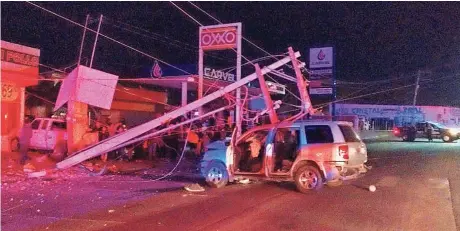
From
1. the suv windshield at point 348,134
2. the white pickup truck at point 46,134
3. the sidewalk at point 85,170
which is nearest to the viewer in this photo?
the suv windshield at point 348,134

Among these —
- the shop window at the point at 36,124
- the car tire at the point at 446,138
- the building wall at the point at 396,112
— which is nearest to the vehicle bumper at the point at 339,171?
the shop window at the point at 36,124

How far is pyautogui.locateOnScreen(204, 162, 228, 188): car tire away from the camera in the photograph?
14.0 metres

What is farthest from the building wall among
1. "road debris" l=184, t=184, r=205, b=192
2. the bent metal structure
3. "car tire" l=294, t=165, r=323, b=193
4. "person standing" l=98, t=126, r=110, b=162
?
"road debris" l=184, t=184, r=205, b=192

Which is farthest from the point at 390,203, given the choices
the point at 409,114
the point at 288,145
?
the point at 409,114

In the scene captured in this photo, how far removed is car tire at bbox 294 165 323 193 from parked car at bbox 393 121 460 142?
28406mm

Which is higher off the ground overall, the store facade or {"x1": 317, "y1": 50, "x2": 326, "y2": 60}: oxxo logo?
{"x1": 317, "y1": 50, "x2": 326, "y2": 60}: oxxo logo

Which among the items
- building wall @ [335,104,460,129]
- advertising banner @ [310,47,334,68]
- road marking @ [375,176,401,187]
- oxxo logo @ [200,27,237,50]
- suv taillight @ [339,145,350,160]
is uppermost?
advertising banner @ [310,47,334,68]

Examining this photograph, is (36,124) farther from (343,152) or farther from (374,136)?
(374,136)

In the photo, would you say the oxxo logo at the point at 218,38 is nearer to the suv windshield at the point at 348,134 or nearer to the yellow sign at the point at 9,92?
the yellow sign at the point at 9,92

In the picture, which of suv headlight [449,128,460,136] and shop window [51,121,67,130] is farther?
suv headlight [449,128,460,136]

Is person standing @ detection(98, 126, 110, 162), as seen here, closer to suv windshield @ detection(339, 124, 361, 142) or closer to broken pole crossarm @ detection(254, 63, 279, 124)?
broken pole crossarm @ detection(254, 63, 279, 124)

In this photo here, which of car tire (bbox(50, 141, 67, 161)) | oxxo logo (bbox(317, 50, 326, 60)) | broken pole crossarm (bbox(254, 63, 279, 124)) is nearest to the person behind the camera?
broken pole crossarm (bbox(254, 63, 279, 124))

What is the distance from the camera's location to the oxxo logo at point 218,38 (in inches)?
890

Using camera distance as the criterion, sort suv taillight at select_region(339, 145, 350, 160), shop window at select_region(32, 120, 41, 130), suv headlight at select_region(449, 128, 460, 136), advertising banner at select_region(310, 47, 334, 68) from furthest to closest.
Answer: advertising banner at select_region(310, 47, 334, 68) → suv headlight at select_region(449, 128, 460, 136) → shop window at select_region(32, 120, 41, 130) → suv taillight at select_region(339, 145, 350, 160)
